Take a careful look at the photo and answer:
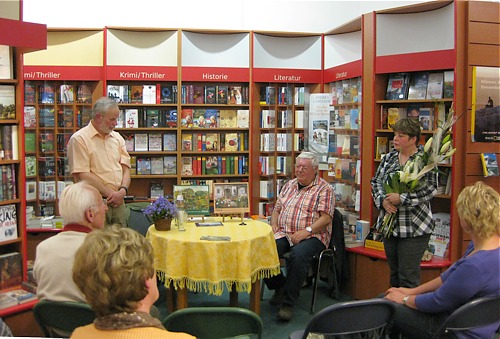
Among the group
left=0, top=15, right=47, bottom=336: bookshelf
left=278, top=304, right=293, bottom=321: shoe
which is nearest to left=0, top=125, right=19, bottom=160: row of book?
left=0, top=15, right=47, bottom=336: bookshelf

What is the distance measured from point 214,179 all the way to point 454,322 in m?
4.93

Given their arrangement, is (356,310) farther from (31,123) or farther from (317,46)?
(31,123)

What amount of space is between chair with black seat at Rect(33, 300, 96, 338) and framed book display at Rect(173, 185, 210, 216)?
7.33 feet

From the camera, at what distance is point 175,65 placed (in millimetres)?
6746

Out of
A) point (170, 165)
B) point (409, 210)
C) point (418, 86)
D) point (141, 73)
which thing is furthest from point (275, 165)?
point (409, 210)

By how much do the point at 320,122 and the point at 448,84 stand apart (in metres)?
1.75

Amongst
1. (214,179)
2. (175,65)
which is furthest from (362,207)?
(175,65)

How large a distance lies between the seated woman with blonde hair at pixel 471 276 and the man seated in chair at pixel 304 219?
6.24 ft

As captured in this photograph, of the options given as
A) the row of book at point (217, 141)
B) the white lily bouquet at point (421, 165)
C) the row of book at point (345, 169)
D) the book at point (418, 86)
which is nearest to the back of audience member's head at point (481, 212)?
the white lily bouquet at point (421, 165)

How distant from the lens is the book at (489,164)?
4875mm

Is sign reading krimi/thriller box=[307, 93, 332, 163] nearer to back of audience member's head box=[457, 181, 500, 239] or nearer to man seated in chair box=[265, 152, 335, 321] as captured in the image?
man seated in chair box=[265, 152, 335, 321]

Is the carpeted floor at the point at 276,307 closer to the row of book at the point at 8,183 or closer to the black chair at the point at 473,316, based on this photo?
the row of book at the point at 8,183

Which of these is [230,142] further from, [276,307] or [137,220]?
[276,307]

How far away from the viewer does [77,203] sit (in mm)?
2961
